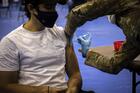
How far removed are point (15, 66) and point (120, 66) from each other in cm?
72

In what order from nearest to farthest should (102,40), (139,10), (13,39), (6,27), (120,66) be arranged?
(139,10), (120,66), (13,39), (102,40), (6,27)

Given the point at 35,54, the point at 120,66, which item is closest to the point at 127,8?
the point at 120,66

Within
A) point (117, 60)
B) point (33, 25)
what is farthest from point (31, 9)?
point (117, 60)

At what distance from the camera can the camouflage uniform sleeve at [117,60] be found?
58.1 inches

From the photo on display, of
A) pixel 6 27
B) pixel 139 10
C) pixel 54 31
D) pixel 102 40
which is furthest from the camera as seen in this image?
pixel 6 27

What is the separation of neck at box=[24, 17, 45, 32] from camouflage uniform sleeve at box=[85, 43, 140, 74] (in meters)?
0.53

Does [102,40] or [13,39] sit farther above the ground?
[13,39]

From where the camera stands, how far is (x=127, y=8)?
1382 mm

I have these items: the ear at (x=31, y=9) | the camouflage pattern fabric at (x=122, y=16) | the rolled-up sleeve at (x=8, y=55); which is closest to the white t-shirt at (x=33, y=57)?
the rolled-up sleeve at (x=8, y=55)

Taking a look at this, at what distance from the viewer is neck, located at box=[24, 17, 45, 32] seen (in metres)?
2.11

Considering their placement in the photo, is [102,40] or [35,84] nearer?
[35,84]

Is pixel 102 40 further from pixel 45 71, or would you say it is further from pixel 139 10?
pixel 139 10

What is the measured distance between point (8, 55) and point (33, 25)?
0.24 m

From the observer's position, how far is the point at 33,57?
Result: 6.73 feet
